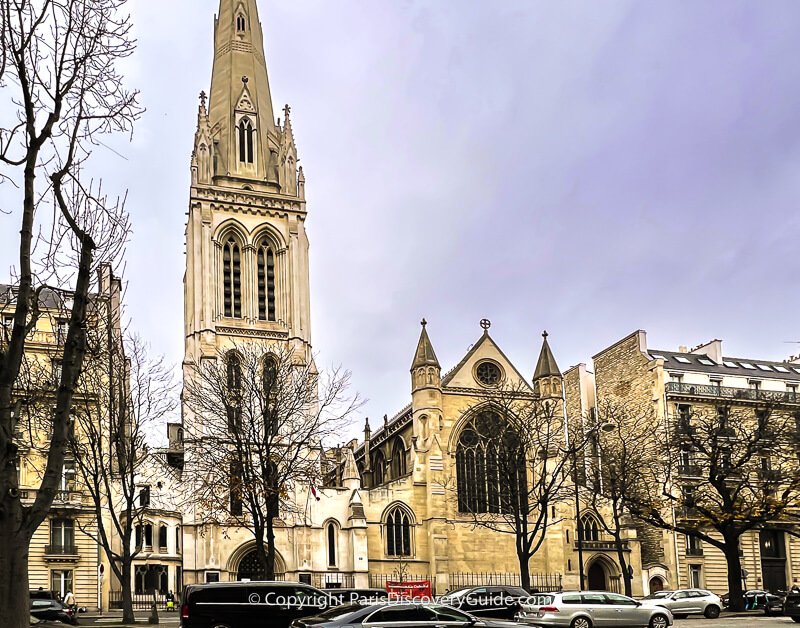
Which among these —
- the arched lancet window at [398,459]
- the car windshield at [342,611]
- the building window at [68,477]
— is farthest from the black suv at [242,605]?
the arched lancet window at [398,459]

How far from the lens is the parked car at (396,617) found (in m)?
19.1

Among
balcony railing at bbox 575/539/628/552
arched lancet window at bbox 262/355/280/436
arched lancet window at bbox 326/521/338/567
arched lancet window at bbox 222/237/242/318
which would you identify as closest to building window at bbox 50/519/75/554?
arched lancet window at bbox 262/355/280/436

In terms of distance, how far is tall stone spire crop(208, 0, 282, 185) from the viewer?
72.2 metres

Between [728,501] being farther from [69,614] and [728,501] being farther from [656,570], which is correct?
[69,614]

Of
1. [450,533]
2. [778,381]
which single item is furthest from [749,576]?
[450,533]

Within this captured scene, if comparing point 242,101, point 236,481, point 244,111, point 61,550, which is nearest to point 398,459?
point 61,550

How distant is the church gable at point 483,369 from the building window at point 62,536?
2564 centimetres

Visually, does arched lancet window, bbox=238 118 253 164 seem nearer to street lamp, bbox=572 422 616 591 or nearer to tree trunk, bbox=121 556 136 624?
street lamp, bbox=572 422 616 591

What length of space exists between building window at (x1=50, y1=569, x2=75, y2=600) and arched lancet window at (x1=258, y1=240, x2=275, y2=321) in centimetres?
2529

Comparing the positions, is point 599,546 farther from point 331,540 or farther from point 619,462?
point 331,540

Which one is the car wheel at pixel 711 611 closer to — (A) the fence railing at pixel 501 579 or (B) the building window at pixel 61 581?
(A) the fence railing at pixel 501 579

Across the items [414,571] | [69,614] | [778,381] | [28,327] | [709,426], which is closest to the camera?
[28,327]

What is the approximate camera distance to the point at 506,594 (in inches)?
1437

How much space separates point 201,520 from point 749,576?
3250cm
